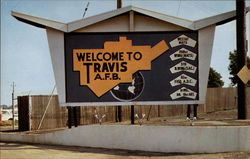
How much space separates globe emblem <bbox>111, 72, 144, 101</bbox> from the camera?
12898 millimetres

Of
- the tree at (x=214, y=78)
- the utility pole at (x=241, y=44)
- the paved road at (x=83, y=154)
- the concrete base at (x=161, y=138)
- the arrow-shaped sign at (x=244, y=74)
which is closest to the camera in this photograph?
the paved road at (x=83, y=154)

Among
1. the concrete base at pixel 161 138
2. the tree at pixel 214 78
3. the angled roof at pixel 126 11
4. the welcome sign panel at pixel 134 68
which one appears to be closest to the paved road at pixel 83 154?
the concrete base at pixel 161 138

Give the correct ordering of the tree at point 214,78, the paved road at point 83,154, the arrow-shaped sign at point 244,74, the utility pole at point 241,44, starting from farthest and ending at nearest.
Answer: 1. the tree at point 214,78
2. the utility pole at point 241,44
3. the arrow-shaped sign at point 244,74
4. the paved road at point 83,154

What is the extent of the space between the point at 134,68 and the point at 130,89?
95 cm

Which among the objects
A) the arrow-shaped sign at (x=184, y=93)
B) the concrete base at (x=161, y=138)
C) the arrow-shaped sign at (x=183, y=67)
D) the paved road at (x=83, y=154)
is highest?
the arrow-shaped sign at (x=183, y=67)

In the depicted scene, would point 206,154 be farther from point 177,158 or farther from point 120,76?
point 120,76

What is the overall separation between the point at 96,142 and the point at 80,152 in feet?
3.75

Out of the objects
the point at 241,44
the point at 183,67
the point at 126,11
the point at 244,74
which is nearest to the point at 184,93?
the point at 183,67

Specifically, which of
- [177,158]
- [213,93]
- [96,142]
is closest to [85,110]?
[96,142]

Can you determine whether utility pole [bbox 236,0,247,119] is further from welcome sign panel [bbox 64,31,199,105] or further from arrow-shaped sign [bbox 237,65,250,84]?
welcome sign panel [bbox 64,31,199,105]

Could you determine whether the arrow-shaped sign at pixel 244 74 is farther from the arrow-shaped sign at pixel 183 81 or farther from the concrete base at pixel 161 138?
the concrete base at pixel 161 138

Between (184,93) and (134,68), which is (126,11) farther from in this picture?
(184,93)

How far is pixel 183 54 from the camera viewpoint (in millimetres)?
12875

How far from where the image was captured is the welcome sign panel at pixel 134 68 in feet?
42.2
